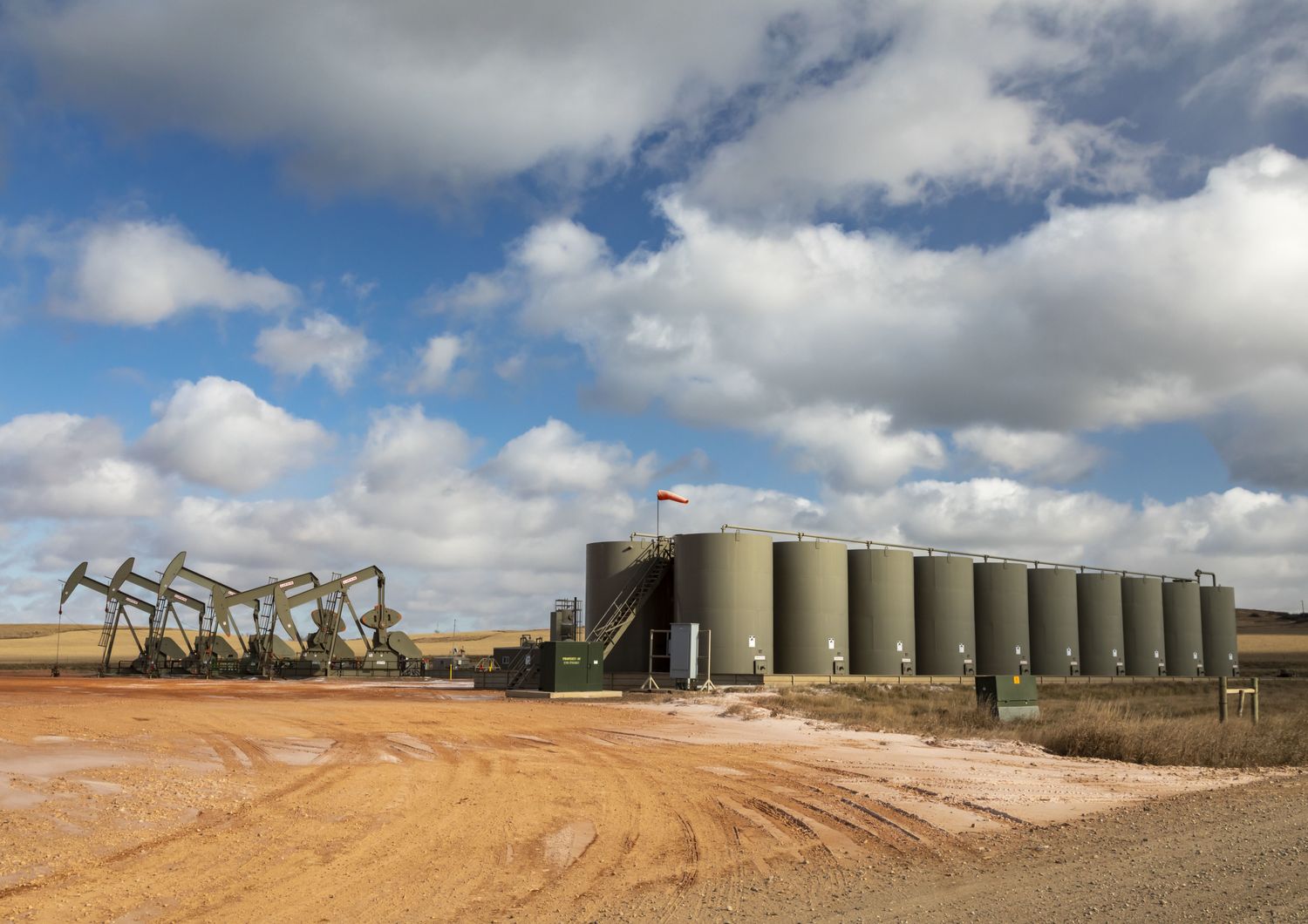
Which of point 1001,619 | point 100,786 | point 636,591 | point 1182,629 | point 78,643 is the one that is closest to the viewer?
point 100,786

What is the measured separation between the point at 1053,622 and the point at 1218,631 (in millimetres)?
20134

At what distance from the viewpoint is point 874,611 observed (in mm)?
49500

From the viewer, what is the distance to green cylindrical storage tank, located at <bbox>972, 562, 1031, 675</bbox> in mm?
54750

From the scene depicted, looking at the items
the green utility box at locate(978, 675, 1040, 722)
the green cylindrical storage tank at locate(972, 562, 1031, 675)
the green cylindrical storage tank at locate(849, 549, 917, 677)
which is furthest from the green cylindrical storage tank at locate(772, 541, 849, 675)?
the green utility box at locate(978, 675, 1040, 722)

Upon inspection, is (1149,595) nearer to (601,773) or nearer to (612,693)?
(612,693)

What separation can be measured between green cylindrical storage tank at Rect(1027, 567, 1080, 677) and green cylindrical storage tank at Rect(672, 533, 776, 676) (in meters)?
19.8

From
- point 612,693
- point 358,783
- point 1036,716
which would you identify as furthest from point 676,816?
point 612,693

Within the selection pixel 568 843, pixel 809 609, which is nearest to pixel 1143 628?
pixel 809 609

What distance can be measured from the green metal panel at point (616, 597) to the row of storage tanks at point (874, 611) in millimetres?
58

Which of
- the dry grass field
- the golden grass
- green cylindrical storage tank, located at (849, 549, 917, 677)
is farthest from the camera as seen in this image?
the dry grass field

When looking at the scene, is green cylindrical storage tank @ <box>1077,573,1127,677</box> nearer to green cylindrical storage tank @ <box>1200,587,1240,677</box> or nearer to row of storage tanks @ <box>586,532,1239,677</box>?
row of storage tanks @ <box>586,532,1239,677</box>

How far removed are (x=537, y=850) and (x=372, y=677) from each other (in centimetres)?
5122

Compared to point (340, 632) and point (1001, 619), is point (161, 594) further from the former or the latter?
point (1001, 619)

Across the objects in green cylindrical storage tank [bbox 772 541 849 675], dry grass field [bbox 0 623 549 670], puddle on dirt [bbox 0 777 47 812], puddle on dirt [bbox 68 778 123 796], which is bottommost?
dry grass field [bbox 0 623 549 670]
